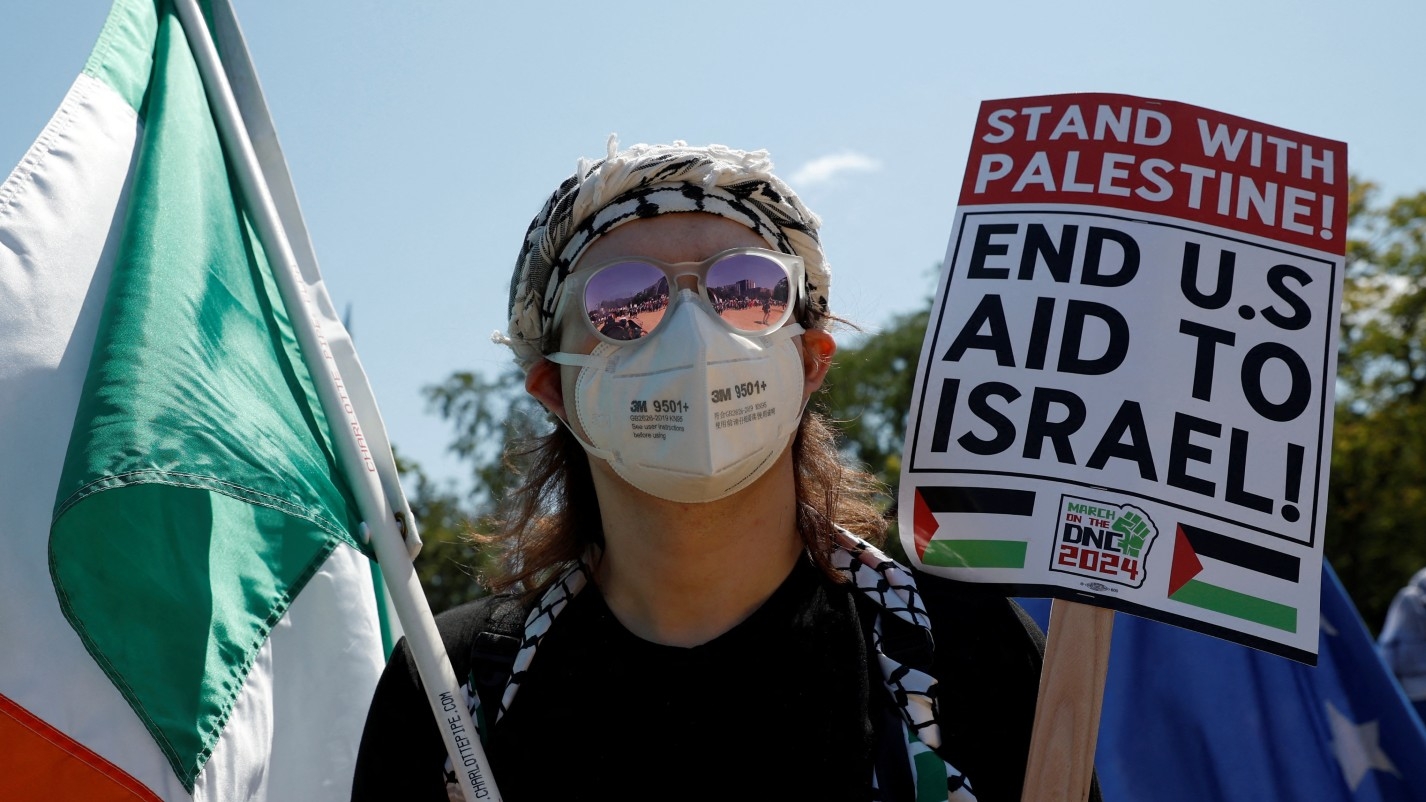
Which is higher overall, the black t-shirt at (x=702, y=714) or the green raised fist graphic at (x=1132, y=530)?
the green raised fist graphic at (x=1132, y=530)

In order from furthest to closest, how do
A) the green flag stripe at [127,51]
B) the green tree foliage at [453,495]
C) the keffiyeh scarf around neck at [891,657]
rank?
the green tree foliage at [453,495] < the green flag stripe at [127,51] < the keffiyeh scarf around neck at [891,657]

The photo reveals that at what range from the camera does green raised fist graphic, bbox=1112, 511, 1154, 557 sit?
275 centimetres

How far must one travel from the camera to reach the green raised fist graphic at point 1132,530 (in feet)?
9.04

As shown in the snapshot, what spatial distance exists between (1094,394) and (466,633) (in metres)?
1.46

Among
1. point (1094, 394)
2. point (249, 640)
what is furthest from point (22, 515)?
point (1094, 394)

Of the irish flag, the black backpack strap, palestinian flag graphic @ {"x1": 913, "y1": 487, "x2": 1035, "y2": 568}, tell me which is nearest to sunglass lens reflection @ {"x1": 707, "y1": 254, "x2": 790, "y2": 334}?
palestinian flag graphic @ {"x1": 913, "y1": 487, "x2": 1035, "y2": 568}

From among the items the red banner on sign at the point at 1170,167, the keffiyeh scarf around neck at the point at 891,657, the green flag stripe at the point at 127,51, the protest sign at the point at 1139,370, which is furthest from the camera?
the green flag stripe at the point at 127,51

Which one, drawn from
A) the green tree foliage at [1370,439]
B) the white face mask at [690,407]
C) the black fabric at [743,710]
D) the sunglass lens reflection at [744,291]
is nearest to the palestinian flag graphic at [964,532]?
the black fabric at [743,710]

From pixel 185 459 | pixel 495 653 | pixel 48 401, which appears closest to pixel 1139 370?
pixel 495 653

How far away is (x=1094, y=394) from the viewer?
287 centimetres

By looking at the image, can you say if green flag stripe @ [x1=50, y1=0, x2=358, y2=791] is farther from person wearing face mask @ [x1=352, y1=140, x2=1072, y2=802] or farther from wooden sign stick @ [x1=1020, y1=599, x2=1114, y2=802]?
wooden sign stick @ [x1=1020, y1=599, x2=1114, y2=802]

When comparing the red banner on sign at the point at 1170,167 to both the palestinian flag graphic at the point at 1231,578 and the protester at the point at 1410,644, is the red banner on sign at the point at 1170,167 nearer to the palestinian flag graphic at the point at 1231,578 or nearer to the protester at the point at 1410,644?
the palestinian flag graphic at the point at 1231,578

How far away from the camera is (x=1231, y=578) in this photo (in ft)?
9.12

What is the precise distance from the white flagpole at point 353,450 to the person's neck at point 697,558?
0.40 meters
